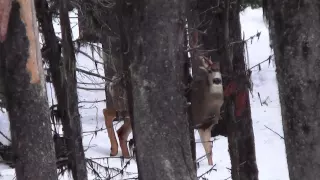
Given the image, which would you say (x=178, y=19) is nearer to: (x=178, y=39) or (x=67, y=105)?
(x=178, y=39)

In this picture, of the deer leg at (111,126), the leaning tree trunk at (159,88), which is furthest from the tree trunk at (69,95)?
the deer leg at (111,126)

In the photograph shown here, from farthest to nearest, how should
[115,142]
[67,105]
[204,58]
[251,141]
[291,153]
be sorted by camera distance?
[115,142] → [204,58] → [251,141] → [67,105] → [291,153]

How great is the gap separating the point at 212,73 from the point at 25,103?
5.76 m

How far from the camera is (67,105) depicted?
8.79 meters

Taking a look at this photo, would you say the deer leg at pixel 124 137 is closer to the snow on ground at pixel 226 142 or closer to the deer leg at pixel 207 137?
the snow on ground at pixel 226 142

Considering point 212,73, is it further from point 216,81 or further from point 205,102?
point 205,102

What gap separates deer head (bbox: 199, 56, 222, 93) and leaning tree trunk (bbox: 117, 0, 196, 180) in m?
4.96

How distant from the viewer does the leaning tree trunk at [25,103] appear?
5594mm

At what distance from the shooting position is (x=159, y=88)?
5414 mm

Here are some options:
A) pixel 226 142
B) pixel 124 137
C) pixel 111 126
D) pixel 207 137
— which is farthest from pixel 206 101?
pixel 226 142

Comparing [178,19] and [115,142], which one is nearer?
[178,19]

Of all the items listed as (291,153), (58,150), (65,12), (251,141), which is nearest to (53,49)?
(65,12)

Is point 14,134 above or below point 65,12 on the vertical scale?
below

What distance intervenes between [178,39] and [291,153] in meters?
1.22
